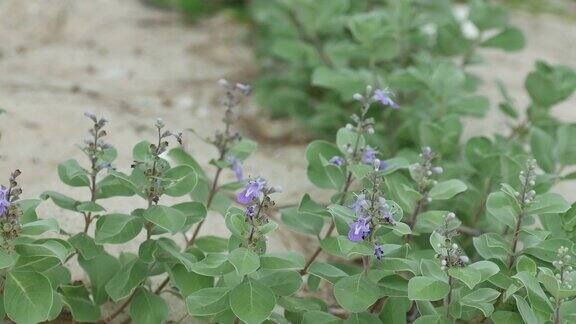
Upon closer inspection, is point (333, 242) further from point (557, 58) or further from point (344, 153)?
point (557, 58)

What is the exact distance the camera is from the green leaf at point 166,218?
2184 millimetres

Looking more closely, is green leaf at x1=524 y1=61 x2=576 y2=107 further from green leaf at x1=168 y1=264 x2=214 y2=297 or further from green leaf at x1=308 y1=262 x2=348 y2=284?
green leaf at x1=168 y1=264 x2=214 y2=297

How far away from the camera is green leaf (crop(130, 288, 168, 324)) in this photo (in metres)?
2.30

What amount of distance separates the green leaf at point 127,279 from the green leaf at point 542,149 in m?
1.31

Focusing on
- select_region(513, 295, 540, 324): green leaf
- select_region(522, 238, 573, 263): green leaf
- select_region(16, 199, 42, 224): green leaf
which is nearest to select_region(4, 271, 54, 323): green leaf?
select_region(16, 199, 42, 224): green leaf

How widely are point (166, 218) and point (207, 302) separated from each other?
22cm

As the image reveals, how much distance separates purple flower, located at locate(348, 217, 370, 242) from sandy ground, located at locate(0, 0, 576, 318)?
0.68 metres

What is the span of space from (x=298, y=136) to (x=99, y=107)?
830 mm

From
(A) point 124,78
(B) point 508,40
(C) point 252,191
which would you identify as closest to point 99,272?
(C) point 252,191

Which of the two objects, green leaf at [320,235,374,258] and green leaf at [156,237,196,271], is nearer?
green leaf at [320,235,374,258]

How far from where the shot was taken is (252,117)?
13.5 feet

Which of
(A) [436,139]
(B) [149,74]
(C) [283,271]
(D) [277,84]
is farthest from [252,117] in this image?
(C) [283,271]

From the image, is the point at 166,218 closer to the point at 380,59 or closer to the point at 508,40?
the point at 380,59

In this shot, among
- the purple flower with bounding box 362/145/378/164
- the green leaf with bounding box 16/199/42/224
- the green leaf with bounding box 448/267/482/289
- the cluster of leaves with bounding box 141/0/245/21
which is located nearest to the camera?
the green leaf with bounding box 448/267/482/289
